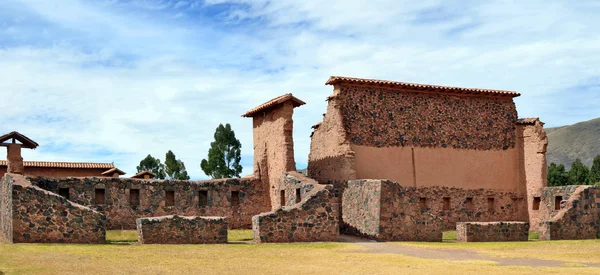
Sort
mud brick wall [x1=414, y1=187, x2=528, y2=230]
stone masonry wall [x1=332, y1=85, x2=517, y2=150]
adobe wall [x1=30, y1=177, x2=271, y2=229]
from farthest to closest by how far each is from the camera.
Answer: mud brick wall [x1=414, y1=187, x2=528, y2=230]
stone masonry wall [x1=332, y1=85, x2=517, y2=150]
adobe wall [x1=30, y1=177, x2=271, y2=229]

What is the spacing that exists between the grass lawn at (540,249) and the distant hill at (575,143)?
118m

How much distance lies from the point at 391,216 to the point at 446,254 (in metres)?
4.71

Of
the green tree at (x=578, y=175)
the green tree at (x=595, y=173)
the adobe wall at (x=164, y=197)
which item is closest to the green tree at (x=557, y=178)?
the green tree at (x=578, y=175)

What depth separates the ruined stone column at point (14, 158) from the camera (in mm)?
30670

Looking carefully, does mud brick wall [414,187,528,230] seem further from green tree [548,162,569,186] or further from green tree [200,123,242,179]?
green tree [548,162,569,186]

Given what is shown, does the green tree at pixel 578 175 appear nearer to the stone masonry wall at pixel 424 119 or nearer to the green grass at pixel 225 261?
the stone masonry wall at pixel 424 119

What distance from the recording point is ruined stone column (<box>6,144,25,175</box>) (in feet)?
101

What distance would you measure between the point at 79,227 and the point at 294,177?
9073 mm

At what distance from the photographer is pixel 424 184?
3094 cm

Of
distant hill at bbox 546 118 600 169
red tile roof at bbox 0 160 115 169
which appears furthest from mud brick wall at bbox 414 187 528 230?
distant hill at bbox 546 118 600 169

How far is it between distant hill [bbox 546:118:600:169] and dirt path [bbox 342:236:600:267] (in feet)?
398

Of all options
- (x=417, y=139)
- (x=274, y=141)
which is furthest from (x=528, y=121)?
(x=274, y=141)

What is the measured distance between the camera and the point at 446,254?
66.4ft

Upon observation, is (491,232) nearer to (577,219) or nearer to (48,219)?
(577,219)
